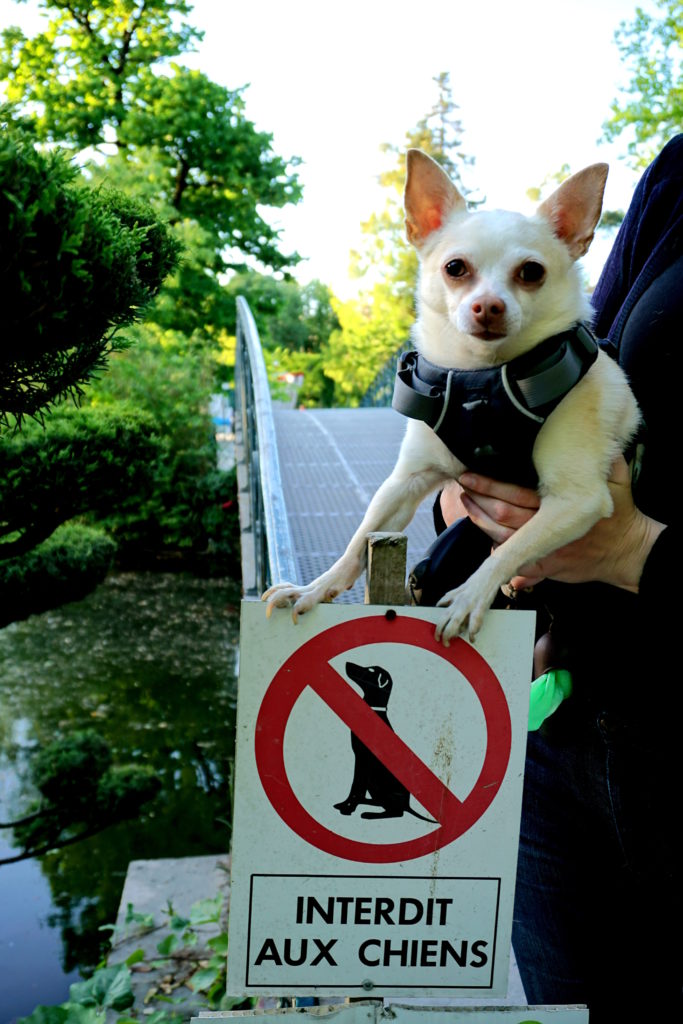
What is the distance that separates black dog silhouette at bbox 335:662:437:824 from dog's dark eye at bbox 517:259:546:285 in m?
1.00

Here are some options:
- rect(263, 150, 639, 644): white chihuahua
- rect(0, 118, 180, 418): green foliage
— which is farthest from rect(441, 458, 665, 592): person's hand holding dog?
rect(0, 118, 180, 418): green foliage

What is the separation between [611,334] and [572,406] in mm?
284

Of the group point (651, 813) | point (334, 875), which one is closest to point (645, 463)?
point (651, 813)

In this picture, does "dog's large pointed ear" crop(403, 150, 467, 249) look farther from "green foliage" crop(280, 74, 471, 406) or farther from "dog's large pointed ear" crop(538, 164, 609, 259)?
"green foliage" crop(280, 74, 471, 406)

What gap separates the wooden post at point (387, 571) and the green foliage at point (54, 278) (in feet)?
5.40

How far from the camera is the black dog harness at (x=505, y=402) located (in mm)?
1583

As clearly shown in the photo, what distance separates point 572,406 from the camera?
1.65 metres

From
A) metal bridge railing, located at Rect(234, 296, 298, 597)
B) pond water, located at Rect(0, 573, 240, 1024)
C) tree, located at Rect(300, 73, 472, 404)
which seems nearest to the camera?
metal bridge railing, located at Rect(234, 296, 298, 597)

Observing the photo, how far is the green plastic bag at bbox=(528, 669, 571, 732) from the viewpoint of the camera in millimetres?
1573

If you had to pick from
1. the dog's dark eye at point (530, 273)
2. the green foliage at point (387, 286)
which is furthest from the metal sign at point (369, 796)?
the green foliage at point (387, 286)

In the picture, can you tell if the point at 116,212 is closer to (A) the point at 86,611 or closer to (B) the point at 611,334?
(B) the point at 611,334

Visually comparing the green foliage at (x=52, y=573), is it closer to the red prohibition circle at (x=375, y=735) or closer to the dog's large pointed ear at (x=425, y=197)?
the dog's large pointed ear at (x=425, y=197)

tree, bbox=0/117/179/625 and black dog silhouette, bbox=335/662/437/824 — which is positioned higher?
tree, bbox=0/117/179/625

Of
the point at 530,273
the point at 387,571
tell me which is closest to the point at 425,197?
the point at 530,273
